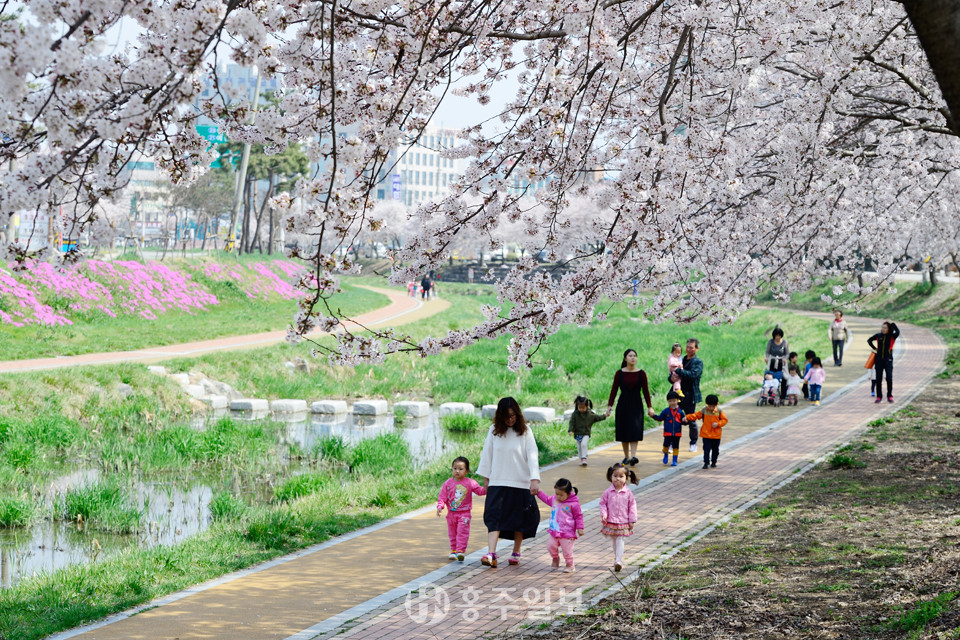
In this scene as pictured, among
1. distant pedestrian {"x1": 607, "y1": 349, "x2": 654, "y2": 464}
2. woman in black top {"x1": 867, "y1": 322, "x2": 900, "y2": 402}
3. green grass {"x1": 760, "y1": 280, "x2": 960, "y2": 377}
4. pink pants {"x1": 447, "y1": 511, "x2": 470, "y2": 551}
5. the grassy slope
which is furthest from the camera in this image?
green grass {"x1": 760, "y1": 280, "x2": 960, "y2": 377}

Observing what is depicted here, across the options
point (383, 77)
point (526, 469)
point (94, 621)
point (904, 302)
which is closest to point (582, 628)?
point (526, 469)

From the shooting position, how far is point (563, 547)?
8.34 m

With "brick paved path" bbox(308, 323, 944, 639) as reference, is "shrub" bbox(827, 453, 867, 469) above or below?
above

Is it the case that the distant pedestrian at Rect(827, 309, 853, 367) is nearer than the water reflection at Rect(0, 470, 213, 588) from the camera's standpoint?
No

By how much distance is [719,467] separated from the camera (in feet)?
42.7

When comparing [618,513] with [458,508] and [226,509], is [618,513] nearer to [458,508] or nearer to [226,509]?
[458,508]

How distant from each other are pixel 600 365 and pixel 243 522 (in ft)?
57.6

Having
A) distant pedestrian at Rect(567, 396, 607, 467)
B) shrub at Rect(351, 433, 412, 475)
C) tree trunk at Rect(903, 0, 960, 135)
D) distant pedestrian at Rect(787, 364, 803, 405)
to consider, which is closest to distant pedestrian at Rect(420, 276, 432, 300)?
distant pedestrian at Rect(787, 364, 803, 405)

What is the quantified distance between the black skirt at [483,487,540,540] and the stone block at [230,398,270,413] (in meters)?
12.3

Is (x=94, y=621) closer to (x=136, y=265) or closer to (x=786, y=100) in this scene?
(x=786, y=100)

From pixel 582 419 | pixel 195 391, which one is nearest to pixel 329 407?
pixel 195 391

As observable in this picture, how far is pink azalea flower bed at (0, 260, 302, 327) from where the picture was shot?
83.1 feet

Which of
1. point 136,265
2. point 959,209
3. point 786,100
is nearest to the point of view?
point 786,100

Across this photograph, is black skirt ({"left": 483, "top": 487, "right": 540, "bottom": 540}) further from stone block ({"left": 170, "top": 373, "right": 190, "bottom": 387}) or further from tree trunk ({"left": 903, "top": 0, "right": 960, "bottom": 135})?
stone block ({"left": 170, "top": 373, "right": 190, "bottom": 387})
